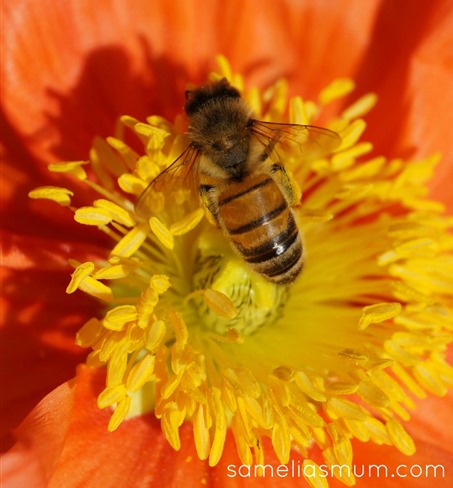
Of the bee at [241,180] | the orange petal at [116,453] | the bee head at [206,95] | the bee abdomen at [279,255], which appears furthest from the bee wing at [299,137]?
the orange petal at [116,453]

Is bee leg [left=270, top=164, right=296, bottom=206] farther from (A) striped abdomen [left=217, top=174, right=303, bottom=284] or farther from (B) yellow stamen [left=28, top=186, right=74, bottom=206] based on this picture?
(B) yellow stamen [left=28, top=186, right=74, bottom=206]

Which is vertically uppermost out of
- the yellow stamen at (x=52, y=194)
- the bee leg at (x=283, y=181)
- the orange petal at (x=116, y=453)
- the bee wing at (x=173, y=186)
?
the yellow stamen at (x=52, y=194)

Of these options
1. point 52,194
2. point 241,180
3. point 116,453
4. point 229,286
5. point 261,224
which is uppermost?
point 52,194

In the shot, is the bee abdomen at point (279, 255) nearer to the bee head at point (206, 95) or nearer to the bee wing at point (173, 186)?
the bee wing at point (173, 186)

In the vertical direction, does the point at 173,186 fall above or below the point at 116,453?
above

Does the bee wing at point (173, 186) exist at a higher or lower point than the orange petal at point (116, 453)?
higher

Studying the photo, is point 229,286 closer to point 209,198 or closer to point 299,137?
point 209,198

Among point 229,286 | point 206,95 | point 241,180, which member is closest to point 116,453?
point 229,286

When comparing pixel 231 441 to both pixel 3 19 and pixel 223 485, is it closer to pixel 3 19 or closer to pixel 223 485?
pixel 223 485
